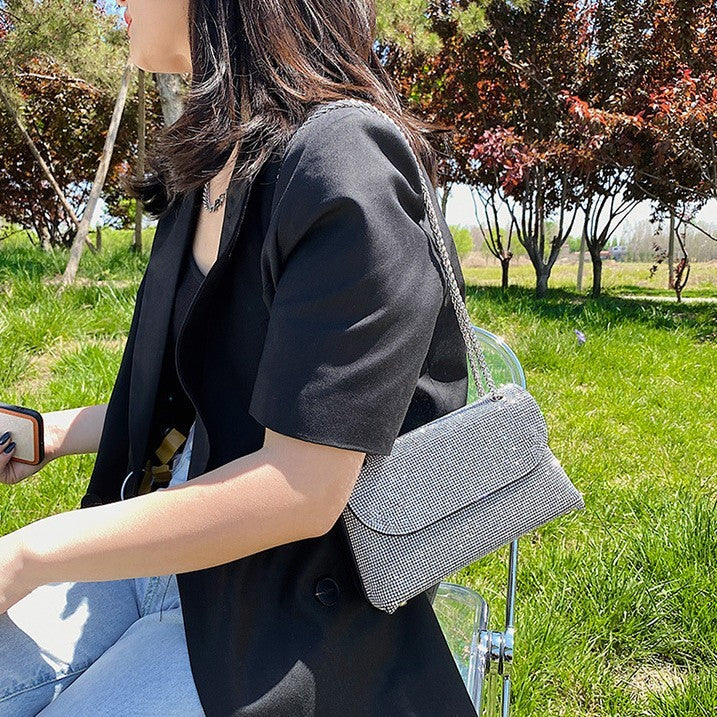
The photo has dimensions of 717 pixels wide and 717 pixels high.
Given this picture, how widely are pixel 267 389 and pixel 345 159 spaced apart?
237 millimetres

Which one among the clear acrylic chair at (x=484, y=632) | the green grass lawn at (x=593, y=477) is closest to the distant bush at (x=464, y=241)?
the green grass lawn at (x=593, y=477)

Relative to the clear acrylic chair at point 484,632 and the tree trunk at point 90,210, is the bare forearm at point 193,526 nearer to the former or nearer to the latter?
the clear acrylic chair at point 484,632

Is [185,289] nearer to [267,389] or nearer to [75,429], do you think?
[267,389]

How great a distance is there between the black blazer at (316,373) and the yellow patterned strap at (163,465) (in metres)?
0.10

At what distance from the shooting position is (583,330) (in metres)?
5.18

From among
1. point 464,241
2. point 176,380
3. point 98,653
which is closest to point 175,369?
point 176,380

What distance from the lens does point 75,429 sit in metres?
1.24

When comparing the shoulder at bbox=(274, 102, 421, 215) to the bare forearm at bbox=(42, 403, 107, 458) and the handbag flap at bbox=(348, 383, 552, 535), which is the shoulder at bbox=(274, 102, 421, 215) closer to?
the handbag flap at bbox=(348, 383, 552, 535)

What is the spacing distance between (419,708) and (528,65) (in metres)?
8.34

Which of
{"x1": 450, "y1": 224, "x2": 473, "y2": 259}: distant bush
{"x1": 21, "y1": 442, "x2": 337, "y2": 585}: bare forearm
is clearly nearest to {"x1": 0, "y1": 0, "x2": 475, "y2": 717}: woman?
{"x1": 21, "y1": 442, "x2": 337, "y2": 585}: bare forearm

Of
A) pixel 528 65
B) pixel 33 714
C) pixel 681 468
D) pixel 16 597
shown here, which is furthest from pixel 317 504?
pixel 528 65

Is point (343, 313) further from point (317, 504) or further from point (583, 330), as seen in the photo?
point (583, 330)

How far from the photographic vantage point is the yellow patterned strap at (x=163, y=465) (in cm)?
104

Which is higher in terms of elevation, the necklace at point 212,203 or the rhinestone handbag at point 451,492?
the necklace at point 212,203
